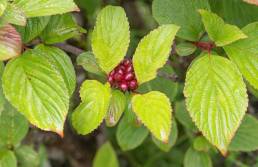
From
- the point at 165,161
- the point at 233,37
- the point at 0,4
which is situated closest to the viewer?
the point at 0,4

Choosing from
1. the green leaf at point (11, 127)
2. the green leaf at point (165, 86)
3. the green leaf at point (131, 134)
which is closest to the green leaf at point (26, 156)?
the green leaf at point (11, 127)

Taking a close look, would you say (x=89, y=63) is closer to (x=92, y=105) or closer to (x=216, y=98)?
(x=92, y=105)

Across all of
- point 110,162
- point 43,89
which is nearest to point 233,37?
point 43,89

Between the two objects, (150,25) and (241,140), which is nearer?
(241,140)

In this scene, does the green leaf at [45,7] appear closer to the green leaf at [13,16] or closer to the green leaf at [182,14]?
the green leaf at [13,16]

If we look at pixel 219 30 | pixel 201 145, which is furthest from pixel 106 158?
pixel 219 30

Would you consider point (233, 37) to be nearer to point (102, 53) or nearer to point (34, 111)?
point (102, 53)
